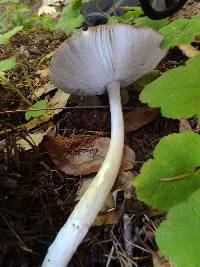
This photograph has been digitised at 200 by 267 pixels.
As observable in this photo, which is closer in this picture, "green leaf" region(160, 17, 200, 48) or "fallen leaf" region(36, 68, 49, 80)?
"green leaf" region(160, 17, 200, 48)

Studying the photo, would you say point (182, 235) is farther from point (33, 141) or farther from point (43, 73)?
point (43, 73)

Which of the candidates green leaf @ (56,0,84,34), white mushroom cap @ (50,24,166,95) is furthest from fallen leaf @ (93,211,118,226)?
green leaf @ (56,0,84,34)

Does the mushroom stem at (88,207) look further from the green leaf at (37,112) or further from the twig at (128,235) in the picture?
the green leaf at (37,112)

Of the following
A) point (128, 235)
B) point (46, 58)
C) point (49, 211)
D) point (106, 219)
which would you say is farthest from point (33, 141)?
point (46, 58)

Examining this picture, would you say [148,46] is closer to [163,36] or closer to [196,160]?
[163,36]

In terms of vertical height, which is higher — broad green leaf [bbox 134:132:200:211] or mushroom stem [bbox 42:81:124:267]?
broad green leaf [bbox 134:132:200:211]

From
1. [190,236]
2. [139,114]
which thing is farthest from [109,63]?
[190,236]

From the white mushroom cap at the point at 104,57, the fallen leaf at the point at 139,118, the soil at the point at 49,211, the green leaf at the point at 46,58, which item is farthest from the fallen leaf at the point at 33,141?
the green leaf at the point at 46,58

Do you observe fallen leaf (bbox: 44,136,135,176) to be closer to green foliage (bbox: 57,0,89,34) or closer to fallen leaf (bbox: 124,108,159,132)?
fallen leaf (bbox: 124,108,159,132)

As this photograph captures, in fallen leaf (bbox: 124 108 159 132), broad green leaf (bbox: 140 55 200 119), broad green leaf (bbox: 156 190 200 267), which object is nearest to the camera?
broad green leaf (bbox: 156 190 200 267)

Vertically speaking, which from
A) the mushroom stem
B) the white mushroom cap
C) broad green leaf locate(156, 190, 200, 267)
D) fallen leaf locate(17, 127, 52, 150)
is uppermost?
the white mushroom cap
